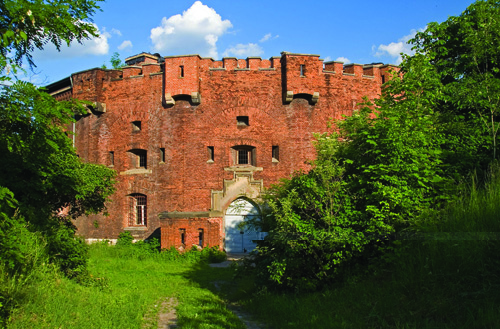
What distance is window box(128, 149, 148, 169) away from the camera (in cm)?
2152

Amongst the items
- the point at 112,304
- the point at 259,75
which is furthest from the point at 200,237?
the point at 112,304

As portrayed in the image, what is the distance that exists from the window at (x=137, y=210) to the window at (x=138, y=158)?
59.9 inches

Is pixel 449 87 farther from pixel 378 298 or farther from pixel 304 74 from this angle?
pixel 304 74

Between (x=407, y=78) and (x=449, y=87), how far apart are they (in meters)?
1.16

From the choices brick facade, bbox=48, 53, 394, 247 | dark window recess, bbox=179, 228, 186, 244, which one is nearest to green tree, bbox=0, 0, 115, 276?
dark window recess, bbox=179, 228, 186, 244

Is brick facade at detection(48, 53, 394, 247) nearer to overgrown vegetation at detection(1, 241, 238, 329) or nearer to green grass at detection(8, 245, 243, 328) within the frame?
overgrown vegetation at detection(1, 241, 238, 329)

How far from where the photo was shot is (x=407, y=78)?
942 centimetres

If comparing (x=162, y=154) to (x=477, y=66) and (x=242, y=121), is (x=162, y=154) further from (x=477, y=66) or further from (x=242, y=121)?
(x=477, y=66)

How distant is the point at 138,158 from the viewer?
71.6 ft

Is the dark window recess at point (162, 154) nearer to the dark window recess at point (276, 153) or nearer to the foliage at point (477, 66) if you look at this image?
the dark window recess at point (276, 153)

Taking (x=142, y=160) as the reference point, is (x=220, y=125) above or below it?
above

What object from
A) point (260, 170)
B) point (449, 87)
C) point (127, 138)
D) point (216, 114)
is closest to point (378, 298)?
point (449, 87)

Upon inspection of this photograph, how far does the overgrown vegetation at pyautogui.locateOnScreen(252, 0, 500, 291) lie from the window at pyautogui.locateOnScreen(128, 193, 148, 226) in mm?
12459

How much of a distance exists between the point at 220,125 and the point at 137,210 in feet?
19.7
